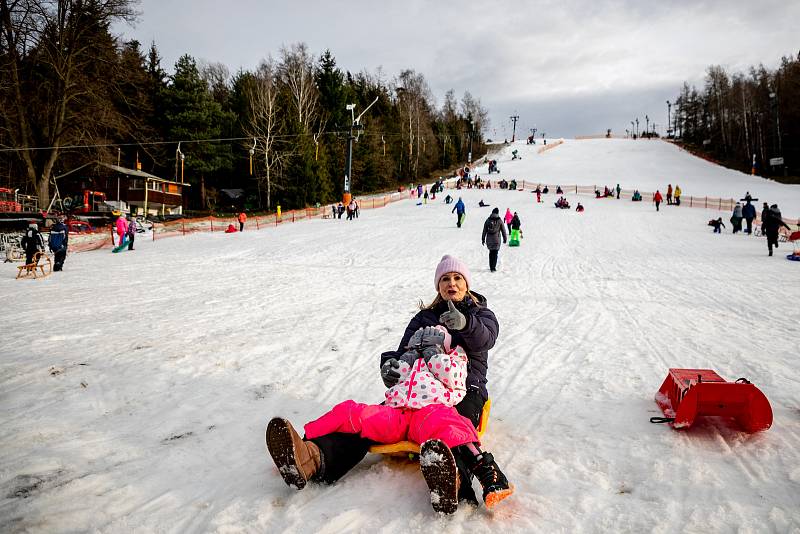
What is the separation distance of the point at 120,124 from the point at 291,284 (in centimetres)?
2022

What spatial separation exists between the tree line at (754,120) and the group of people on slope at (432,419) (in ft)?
180

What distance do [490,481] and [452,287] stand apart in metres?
1.37

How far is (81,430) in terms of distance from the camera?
11.0ft

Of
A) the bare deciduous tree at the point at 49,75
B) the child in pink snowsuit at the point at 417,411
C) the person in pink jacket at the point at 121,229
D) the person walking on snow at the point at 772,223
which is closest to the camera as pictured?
the child in pink snowsuit at the point at 417,411

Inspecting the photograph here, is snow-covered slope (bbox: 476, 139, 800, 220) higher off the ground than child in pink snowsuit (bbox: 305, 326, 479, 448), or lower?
higher

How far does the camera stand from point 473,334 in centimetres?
303

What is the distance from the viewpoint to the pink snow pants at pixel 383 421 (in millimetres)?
→ 2580

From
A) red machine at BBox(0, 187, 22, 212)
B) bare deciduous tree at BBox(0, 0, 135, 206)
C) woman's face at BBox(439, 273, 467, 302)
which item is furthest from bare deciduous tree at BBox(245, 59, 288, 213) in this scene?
woman's face at BBox(439, 273, 467, 302)

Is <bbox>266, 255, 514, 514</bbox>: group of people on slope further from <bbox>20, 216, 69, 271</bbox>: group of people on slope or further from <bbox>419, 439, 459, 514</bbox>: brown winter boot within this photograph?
<bbox>20, 216, 69, 271</bbox>: group of people on slope

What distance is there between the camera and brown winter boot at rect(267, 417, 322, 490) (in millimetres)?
2377

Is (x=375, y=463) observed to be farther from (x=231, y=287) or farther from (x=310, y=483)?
(x=231, y=287)

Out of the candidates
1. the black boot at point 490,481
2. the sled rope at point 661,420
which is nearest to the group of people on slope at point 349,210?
the sled rope at point 661,420

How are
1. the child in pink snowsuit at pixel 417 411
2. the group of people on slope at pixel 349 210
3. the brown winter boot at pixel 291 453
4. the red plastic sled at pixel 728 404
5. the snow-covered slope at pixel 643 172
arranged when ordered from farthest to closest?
the snow-covered slope at pixel 643 172, the group of people on slope at pixel 349 210, the red plastic sled at pixel 728 404, the child in pink snowsuit at pixel 417 411, the brown winter boot at pixel 291 453

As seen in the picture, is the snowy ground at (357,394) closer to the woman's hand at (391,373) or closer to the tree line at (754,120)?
the woman's hand at (391,373)
